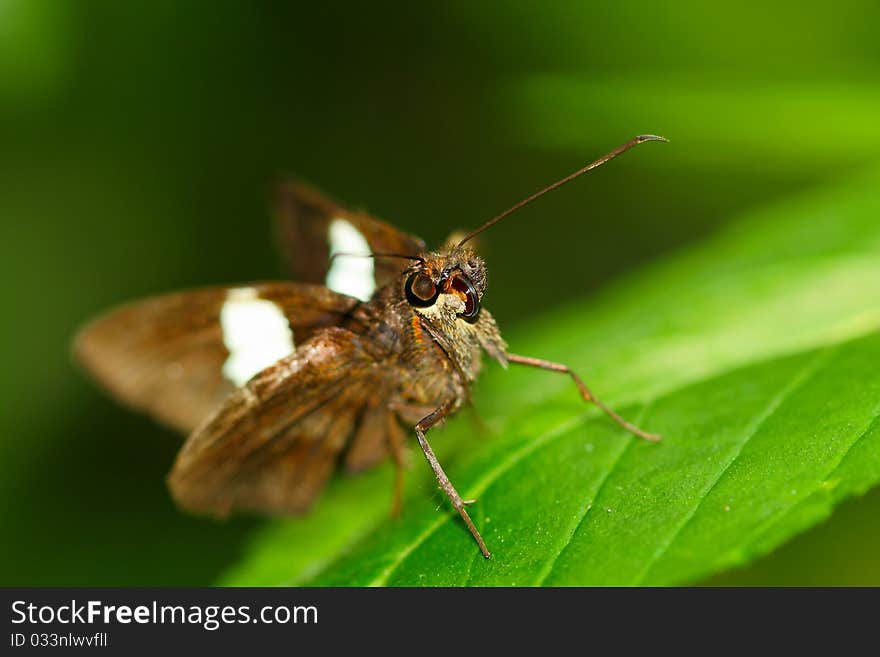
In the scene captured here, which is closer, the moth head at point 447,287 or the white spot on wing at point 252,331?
the moth head at point 447,287

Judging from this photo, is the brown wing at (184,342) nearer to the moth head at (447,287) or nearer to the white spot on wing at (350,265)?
the white spot on wing at (350,265)

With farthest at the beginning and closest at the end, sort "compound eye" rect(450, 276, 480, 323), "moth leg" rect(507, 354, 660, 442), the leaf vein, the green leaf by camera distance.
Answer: "compound eye" rect(450, 276, 480, 323) → "moth leg" rect(507, 354, 660, 442) → the green leaf → the leaf vein

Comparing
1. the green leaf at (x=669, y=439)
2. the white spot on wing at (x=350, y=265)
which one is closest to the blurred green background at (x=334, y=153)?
the green leaf at (x=669, y=439)

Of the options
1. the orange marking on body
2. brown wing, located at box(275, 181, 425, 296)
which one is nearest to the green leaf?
the orange marking on body

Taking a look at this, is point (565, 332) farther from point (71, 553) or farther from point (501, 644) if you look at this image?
point (71, 553)

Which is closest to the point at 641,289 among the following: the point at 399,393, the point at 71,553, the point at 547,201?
the point at 399,393

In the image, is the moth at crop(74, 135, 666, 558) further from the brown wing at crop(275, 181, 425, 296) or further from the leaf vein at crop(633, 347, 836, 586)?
the leaf vein at crop(633, 347, 836, 586)

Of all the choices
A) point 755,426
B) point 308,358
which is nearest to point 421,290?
point 308,358

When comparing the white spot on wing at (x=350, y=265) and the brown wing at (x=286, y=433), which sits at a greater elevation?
the white spot on wing at (x=350, y=265)
